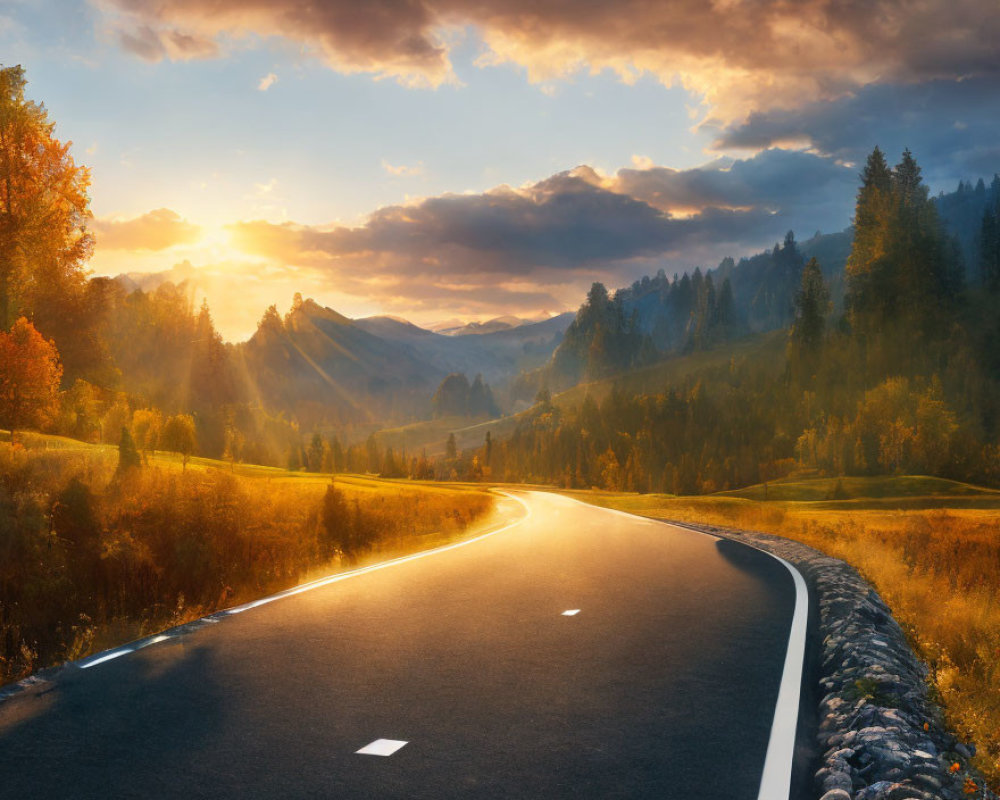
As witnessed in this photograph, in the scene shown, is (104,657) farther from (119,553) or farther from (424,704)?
(119,553)

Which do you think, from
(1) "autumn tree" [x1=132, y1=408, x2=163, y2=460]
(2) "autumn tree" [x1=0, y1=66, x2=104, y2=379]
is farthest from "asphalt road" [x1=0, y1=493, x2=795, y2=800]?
(1) "autumn tree" [x1=132, y1=408, x2=163, y2=460]

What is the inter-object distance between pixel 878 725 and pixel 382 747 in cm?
352

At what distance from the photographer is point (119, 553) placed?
42.7ft

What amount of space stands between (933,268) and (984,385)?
65.4 feet

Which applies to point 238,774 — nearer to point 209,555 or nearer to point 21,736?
point 21,736

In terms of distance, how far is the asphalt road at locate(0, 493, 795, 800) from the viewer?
4582mm

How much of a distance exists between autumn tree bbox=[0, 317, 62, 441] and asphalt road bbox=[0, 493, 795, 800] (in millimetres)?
29907

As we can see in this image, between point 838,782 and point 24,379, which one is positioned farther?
point 24,379

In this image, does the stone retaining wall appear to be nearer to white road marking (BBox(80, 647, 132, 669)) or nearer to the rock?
the rock

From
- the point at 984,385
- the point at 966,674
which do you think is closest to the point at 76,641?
the point at 966,674

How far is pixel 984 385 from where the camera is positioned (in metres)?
117

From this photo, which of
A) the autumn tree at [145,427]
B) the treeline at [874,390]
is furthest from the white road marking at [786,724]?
the treeline at [874,390]

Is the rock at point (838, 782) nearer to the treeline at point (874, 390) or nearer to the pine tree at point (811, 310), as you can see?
the treeline at point (874, 390)

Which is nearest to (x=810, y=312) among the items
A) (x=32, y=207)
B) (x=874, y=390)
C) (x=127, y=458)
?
(x=874, y=390)
